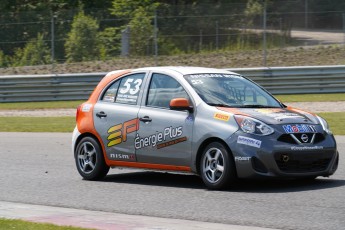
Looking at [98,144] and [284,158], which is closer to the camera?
[284,158]

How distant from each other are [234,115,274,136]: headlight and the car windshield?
1.89 feet

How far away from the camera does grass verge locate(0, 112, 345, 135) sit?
64.9 feet

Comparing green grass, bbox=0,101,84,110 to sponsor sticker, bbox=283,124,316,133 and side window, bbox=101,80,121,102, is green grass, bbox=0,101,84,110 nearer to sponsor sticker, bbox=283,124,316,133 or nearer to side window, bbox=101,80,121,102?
side window, bbox=101,80,121,102

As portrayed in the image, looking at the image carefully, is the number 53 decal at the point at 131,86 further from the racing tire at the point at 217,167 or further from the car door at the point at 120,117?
the racing tire at the point at 217,167

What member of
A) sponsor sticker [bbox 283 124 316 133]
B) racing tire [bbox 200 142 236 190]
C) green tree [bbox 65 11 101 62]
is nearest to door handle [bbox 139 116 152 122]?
racing tire [bbox 200 142 236 190]

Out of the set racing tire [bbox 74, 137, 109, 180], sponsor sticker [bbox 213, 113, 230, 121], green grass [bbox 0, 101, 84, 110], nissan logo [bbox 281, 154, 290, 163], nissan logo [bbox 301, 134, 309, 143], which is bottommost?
green grass [bbox 0, 101, 84, 110]

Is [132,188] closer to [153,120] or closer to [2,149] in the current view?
[153,120]

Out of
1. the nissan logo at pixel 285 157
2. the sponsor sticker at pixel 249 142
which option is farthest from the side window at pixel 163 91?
the nissan logo at pixel 285 157

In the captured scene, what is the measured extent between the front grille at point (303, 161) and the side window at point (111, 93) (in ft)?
9.18

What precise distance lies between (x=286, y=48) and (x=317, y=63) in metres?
1.19

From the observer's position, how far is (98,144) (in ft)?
38.5

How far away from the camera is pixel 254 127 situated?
10.1 meters

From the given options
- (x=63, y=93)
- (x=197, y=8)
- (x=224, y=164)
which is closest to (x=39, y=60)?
(x=63, y=93)

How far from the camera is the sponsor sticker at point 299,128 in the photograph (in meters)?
10.1
